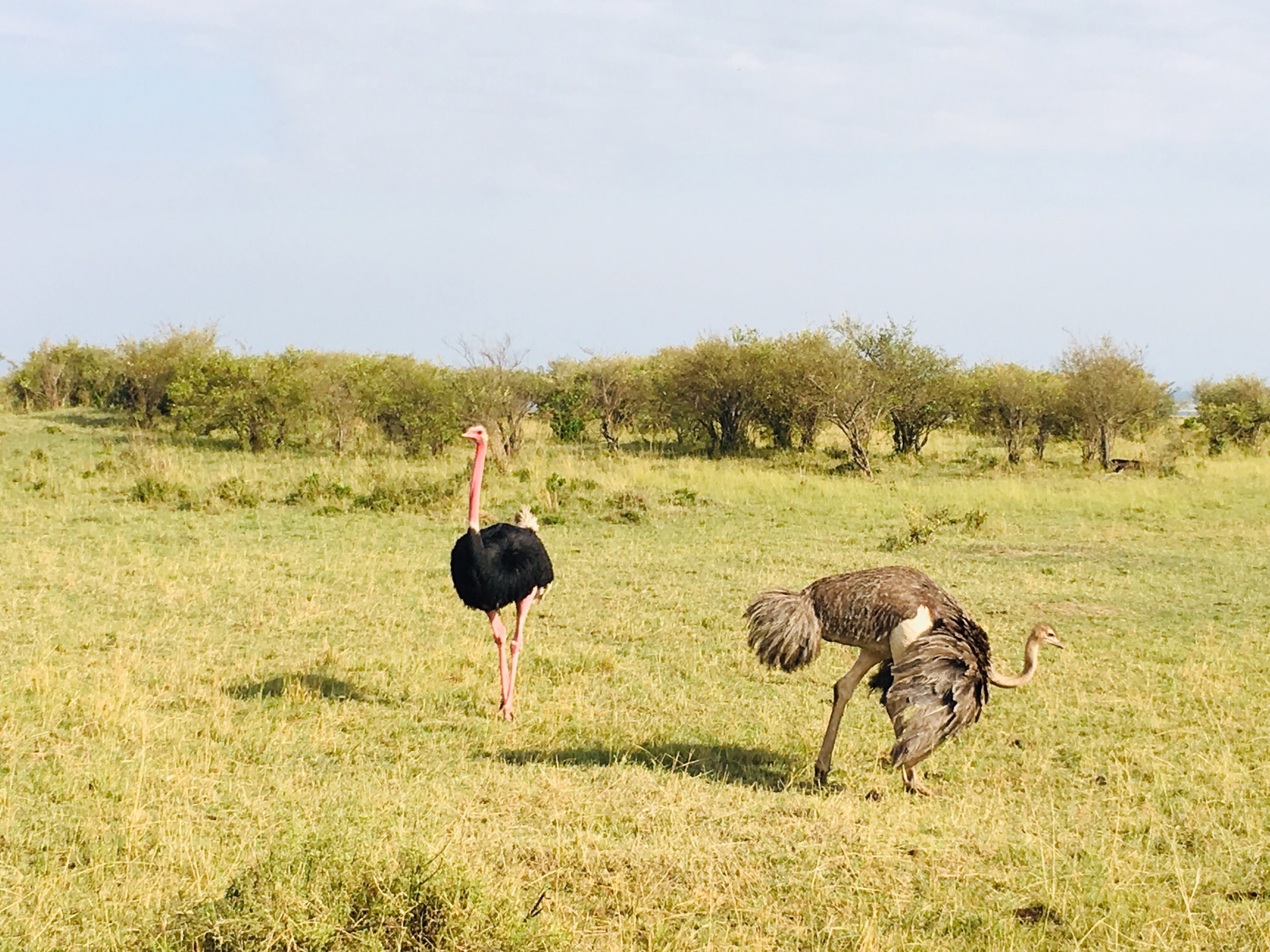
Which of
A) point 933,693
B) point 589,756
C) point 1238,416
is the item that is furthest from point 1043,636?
point 1238,416

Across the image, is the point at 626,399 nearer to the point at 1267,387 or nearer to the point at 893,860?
the point at 1267,387

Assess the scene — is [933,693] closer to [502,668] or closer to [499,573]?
[502,668]

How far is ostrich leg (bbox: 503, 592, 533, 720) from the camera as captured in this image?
315 inches

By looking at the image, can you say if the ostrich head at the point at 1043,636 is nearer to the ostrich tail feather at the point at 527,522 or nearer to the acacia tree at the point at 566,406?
the ostrich tail feather at the point at 527,522

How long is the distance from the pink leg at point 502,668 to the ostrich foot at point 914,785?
Answer: 8.26 ft

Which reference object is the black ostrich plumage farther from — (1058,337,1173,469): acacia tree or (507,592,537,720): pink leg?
(1058,337,1173,469): acacia tree

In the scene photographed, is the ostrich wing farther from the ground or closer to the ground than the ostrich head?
closer to the ground

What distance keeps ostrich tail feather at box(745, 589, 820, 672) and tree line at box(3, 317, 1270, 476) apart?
1622 cm

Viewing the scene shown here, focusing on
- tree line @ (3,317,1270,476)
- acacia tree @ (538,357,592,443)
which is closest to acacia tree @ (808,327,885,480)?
tree line @ (3,317,1270,476)

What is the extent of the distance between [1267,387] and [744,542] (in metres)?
21.9

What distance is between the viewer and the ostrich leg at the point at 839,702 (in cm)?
668

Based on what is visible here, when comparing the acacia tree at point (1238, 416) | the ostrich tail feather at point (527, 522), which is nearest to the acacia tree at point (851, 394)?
the acacia tree at point (1238, 416)

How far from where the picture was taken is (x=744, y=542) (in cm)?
1559

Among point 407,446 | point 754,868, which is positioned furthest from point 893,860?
point 407,446
